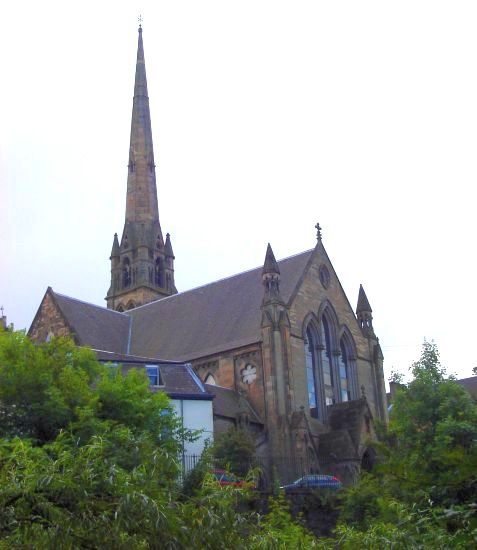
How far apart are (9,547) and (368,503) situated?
71.9ft

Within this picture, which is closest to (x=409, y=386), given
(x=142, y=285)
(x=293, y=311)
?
(x=293, y=311)

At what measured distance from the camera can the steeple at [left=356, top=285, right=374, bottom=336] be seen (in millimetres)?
54625

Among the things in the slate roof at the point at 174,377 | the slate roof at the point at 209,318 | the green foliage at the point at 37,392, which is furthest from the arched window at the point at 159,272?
the green foliage at the point at 37,392

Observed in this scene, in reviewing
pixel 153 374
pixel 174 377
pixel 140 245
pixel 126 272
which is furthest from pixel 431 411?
pixel 126 272

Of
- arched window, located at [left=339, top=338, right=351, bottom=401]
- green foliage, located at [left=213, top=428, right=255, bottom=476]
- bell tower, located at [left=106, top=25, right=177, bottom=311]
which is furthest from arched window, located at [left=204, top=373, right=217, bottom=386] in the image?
bell tower, located at [left=106, top=25, right=177, bottom=311]

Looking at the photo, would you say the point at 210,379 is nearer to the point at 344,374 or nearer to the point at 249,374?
the point at 249,374

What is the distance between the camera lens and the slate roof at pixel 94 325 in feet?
161

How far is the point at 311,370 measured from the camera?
49375mm

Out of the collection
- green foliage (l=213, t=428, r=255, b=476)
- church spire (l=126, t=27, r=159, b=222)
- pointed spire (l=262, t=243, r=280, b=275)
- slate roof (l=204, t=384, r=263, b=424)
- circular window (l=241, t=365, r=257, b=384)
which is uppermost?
church spire (l=126, t=27, r=159, b=222)

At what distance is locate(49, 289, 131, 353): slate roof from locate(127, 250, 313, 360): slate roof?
2.99ft

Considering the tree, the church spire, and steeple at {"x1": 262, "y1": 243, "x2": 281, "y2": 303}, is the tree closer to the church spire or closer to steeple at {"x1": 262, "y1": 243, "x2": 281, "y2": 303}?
steeple at {"x1": 262, "y1": 243, "x2": 281, "y2": 303}

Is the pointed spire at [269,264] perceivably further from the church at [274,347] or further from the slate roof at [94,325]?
the slate roof at [94,325]

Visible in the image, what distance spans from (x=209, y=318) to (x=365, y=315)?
982 centimetres

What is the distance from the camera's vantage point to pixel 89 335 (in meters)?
49.5
